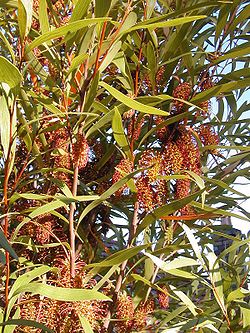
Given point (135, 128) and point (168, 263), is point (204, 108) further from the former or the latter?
point (168, 263)

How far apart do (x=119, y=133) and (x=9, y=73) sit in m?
0.19

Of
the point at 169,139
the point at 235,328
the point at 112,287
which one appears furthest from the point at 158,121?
the point at 235,328

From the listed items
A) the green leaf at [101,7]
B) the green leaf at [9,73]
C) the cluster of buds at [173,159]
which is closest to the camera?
the green leaf at [9,73]

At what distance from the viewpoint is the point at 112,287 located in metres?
0.72

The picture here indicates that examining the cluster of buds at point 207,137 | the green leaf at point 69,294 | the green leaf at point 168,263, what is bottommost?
the green leaf at point 168,263

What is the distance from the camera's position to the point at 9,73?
48 centimetres

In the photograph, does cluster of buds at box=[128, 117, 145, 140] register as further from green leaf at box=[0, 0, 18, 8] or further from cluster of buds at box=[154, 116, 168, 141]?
green leaf at box=[0, 0, 18, 8]

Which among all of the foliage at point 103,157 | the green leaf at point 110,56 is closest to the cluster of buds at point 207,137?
the foliage at point 103,157

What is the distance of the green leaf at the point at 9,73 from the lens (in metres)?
0.46

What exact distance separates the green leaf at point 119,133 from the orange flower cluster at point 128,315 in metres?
0.21

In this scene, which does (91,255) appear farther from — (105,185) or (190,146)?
(190,146)

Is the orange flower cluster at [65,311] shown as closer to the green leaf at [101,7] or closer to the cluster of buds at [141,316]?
the cluster of buds at [141,316]

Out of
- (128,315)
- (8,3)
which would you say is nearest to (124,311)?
(128,315)

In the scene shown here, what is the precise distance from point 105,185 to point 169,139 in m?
0.16
